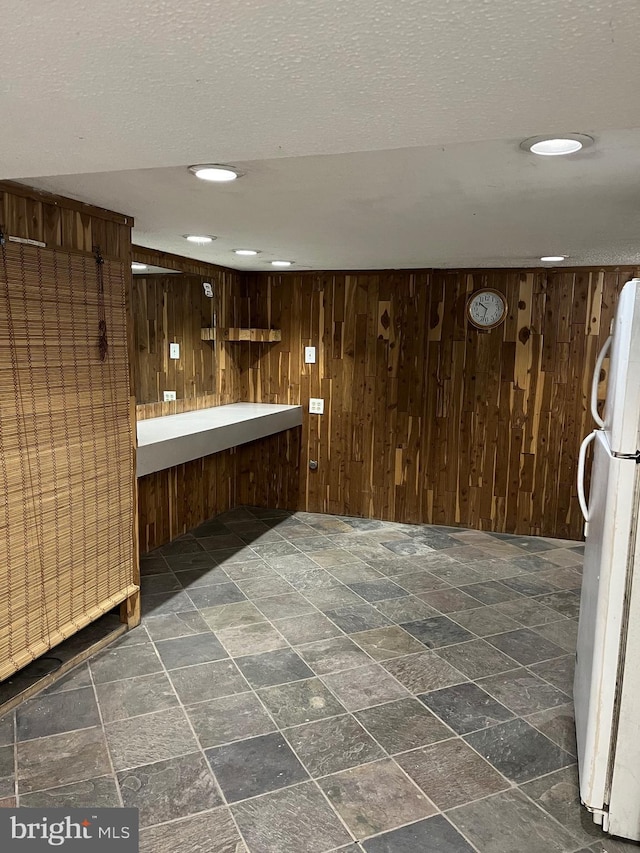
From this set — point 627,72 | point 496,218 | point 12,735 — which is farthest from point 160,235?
point 627,72

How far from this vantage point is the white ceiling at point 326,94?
818mm

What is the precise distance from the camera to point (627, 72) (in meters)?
0.96

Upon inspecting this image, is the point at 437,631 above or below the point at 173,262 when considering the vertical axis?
below

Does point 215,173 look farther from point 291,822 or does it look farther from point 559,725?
point 559,725

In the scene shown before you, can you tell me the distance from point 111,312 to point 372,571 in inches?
89.2

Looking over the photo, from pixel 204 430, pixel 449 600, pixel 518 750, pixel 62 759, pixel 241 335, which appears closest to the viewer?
pixel 62 759

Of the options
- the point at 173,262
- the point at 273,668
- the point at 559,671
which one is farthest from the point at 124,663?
the point at 173,262

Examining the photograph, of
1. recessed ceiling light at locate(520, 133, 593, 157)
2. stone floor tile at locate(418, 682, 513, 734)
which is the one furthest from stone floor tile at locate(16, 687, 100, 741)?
recessed ceiling light at locate(520, 133, 593, 157)

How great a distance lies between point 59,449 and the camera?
2.43 m

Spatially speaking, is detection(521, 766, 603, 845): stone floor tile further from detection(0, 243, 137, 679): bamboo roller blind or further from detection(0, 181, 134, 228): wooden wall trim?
detection(0, 181, 134, 228): wooden wall trim

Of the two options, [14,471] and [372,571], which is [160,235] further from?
[372,571]

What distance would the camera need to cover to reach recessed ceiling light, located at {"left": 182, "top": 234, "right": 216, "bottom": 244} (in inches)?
129

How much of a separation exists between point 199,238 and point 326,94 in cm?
244

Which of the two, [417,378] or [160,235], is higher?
[160,235]
